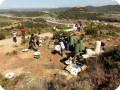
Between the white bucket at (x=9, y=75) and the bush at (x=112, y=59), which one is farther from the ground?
the bush at (x=112, y=59)

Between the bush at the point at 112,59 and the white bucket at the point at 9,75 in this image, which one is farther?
the white bucket at the point at 9,75

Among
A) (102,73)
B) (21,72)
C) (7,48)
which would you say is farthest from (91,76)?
(7,48)

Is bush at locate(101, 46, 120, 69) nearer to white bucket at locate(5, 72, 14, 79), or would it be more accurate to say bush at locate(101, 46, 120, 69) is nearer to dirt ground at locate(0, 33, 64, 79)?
dirt ground at locate(0, 33, 64, 79)

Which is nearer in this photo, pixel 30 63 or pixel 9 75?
pixel 9 75

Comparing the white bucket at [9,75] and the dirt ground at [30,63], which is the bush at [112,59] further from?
the white bucket at [9,75]

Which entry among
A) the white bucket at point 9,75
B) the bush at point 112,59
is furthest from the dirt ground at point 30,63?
the bush at point 112,59

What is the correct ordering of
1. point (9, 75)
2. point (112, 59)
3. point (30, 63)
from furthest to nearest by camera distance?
point (30, 63) → point (9, 75) → point (112, 59)

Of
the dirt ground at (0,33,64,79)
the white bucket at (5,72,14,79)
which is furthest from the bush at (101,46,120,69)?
the white bucket at (5,72,14,79)

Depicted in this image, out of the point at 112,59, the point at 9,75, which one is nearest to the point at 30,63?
the point at 9,75

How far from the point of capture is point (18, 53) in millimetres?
13312

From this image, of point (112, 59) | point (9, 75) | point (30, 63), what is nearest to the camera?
point (112, 59)

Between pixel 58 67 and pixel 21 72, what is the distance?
1809 millimetres

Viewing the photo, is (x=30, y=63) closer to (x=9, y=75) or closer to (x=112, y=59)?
(x=9, y=75)

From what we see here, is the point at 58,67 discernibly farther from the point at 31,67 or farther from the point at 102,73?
the point at 102,73
